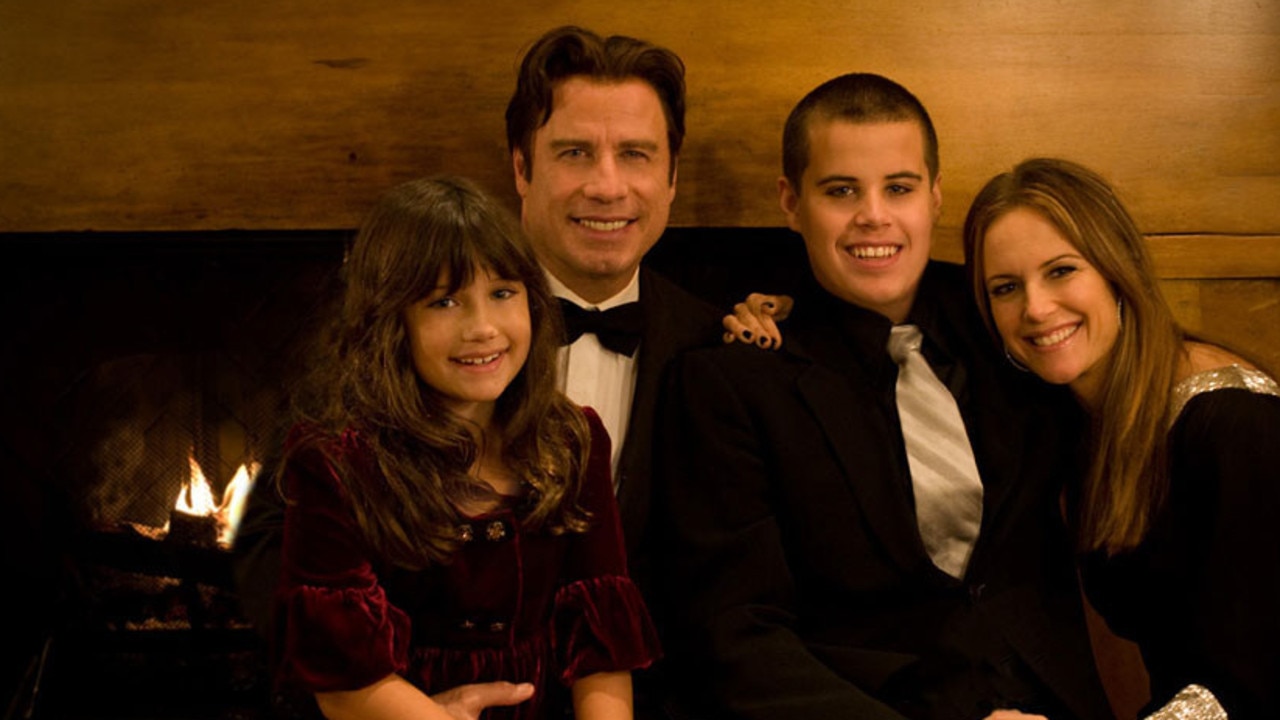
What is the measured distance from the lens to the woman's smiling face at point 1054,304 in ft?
5.75

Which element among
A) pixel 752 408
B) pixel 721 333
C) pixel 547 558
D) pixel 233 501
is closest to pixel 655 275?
pixel 721 333

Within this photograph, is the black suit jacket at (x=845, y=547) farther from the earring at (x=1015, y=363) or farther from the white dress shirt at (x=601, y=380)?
the white dress shirt at (x=601, y=380)

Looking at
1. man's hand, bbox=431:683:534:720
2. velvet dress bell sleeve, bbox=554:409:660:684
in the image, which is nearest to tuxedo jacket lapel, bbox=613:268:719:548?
velvet dress bell sleeve, bbox=554:409:660:684

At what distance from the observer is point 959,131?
7.49ft

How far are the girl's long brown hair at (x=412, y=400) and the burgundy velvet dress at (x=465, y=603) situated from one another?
3 cm

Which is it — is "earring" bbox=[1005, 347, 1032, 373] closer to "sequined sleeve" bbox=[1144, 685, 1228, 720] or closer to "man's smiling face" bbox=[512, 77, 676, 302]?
"sequined sleeve" bbox=[1144, 685, 1228, 720]

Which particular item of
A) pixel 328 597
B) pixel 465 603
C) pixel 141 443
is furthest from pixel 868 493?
pixel 141 443

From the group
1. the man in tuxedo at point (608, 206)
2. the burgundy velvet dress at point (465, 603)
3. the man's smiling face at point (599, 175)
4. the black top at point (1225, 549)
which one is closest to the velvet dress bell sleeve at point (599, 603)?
the burgundy velvet dress at point (465, 603)

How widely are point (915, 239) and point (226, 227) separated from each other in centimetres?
150

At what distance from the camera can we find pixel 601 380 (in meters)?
2.01

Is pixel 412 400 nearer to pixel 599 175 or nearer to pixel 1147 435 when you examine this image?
pixel 599 175

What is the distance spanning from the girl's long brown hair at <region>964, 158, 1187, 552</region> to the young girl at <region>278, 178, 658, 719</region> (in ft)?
2.66

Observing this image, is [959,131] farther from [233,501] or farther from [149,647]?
[149,647]

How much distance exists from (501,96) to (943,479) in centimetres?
128
